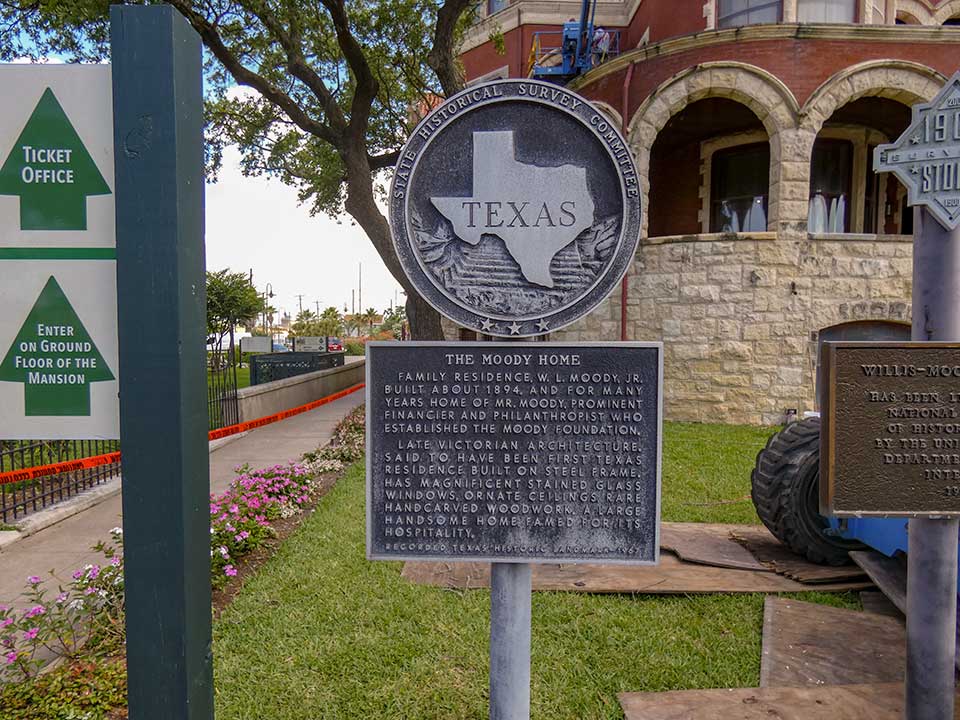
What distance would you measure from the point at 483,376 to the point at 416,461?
449 millimetres

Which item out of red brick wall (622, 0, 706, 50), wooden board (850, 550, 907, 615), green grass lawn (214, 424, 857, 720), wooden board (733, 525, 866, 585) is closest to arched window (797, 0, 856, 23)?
red brick wall (622, 0, 706, 50)

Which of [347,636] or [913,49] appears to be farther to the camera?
[913,49]

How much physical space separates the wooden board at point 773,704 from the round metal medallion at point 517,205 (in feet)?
6.81

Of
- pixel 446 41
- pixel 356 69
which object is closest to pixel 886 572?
pixel 356 69

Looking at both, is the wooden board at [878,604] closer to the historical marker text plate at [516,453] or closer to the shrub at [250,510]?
the historical marker text plate at [516,453]

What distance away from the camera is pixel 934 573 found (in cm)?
288

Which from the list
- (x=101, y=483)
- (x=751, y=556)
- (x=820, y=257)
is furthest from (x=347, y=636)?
(x=820, y=257)

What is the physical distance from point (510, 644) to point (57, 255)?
224 cm

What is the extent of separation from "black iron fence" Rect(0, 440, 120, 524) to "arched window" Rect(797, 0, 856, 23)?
1513cm

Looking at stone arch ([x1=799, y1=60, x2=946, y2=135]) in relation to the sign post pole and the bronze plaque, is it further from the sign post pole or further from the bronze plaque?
the bronze plaque

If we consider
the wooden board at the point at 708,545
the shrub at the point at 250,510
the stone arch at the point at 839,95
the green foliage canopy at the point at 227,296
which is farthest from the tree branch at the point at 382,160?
the green foliage canopy at the point at 227,296

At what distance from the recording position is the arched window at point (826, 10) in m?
12.6

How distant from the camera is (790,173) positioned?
37.9 ft

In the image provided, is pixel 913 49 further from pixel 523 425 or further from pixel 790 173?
pixel 523 425
